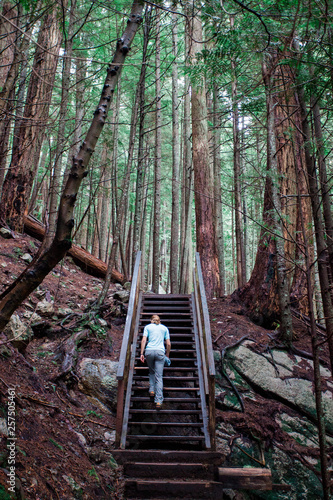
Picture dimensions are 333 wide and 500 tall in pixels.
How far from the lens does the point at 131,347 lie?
20.7 ft

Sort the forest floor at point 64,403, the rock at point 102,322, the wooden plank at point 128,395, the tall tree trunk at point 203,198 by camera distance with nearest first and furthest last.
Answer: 1. the forest floor at point 64,403
2. the wooden plank at point 128,395
3. the rock at point 102,322
4. the tall tree trunk at point 203,198

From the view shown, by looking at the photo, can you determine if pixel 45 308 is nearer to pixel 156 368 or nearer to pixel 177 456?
pixel 156 368

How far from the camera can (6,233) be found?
29.4ft

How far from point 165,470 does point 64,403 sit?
6.47ft

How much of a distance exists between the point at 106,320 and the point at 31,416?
4255 millimetres

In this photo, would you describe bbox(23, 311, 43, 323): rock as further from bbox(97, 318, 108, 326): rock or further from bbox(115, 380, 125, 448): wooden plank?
bbox(115, 380, 125, 448): wooden plank

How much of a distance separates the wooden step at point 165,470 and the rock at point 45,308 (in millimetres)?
4036

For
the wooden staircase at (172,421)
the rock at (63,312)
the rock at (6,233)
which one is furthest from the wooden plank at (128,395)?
the rock at (6,233)

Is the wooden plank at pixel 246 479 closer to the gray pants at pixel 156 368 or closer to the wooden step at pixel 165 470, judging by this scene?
the wooden step at pixel 165 470

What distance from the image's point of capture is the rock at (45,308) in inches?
286

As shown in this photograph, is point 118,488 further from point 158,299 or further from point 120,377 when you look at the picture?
point 158,299

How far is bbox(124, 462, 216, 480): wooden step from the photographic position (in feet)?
14.4

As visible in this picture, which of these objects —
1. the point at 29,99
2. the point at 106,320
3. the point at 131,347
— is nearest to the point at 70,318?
the point at 106,320

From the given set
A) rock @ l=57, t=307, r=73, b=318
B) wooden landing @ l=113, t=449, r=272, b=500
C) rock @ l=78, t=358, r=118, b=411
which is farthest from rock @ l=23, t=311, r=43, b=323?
wooden landing @ l=113, t=449, r=272, b=500
